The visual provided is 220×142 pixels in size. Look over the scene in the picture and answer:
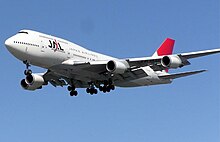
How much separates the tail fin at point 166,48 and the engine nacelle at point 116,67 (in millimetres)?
12936

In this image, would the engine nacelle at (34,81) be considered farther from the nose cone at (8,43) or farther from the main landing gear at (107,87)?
the nose cone at (8,43)

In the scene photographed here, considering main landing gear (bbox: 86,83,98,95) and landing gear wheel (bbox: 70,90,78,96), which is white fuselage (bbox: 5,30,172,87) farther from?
landing gear wheel (bbox: 70,90,78,96)

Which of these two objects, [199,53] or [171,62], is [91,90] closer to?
[171,62]

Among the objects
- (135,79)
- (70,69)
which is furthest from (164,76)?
(70,69)

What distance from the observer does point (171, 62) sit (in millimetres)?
50000

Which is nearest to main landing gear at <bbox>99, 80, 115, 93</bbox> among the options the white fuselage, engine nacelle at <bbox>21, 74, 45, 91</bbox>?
the white fuselage

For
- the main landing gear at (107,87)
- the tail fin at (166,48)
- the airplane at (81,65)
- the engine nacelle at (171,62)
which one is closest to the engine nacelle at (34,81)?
the airplane at (81,65)

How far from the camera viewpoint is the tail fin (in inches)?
2516

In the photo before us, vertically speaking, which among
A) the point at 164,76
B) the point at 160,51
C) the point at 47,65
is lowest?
the point at 47,65

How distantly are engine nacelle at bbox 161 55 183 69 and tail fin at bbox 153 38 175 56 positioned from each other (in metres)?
13.1

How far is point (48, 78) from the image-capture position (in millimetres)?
56344

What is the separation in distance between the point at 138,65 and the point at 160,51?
1201 centimetres

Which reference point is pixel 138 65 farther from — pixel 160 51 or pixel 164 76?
pixel 160 51

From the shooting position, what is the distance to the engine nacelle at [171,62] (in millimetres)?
50031
